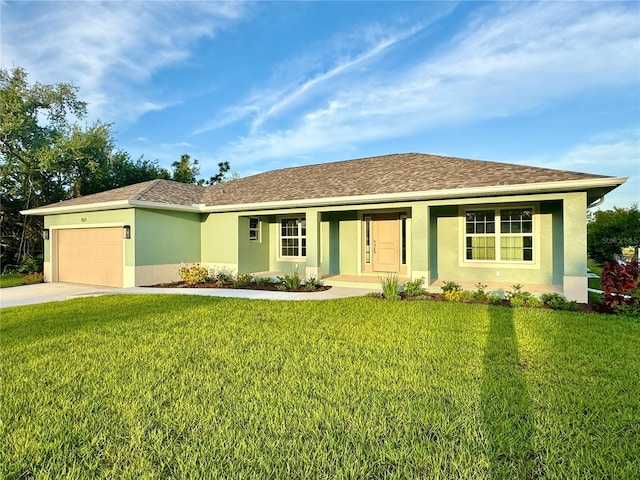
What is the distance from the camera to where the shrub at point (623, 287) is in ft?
24.6

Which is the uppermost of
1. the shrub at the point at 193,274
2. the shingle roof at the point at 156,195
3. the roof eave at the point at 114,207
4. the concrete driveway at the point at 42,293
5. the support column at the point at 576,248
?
the shingle roof at the point at 156,195

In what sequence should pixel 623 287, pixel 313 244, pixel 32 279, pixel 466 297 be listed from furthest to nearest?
pixel 32 279, pixel 313 244, pixel 466 297, pixel 623 287

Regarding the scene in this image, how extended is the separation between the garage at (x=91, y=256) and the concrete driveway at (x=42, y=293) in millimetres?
485

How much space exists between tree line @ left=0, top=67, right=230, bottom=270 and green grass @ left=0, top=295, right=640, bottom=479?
16.9 m

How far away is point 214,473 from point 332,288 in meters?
9.48

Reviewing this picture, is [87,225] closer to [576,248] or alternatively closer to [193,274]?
[193,274]

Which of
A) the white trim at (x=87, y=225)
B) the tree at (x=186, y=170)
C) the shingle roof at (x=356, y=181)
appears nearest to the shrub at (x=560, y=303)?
the shingle roof at (x=356, y=181)

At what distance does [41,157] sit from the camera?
19.5m

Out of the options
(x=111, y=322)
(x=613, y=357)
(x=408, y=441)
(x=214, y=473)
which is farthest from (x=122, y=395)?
(x=613, y=357)

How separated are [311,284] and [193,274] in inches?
189

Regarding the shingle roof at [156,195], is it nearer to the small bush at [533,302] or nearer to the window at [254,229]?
the window at [254,229]

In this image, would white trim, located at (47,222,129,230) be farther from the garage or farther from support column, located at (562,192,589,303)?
support column, located at (562,192,589,303)

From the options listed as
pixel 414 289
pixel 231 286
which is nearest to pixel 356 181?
pixel 414 289

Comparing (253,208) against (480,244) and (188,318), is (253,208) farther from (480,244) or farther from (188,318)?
(480,244)
